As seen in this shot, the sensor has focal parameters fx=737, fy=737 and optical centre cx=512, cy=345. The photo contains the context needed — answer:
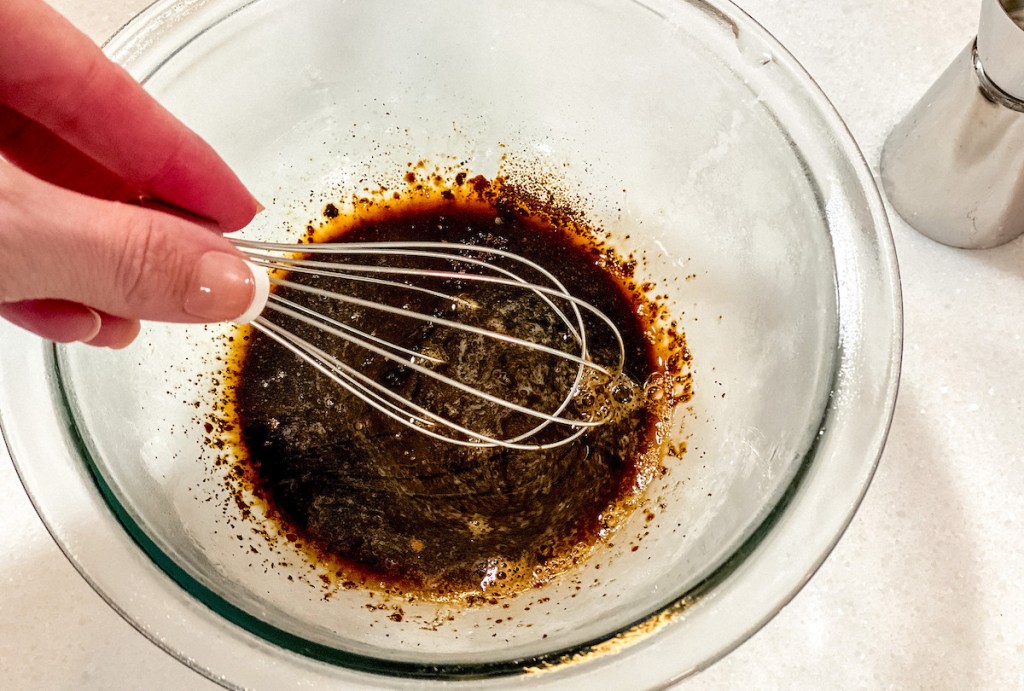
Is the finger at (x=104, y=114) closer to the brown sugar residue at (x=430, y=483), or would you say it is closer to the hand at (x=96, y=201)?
the hand at (x=96, y=201)

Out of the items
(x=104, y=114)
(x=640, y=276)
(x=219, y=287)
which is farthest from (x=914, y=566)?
(x=104, y=114)

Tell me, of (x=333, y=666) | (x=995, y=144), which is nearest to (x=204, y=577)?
(x=333, y=666)

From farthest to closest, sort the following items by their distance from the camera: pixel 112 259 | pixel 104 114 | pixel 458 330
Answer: pixel 458 330, pixel 104 114, pixel 112 259

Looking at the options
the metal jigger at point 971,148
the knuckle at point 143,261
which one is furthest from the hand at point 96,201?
the metal jigger at point 971,148

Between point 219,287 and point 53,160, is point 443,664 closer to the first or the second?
point 219,287

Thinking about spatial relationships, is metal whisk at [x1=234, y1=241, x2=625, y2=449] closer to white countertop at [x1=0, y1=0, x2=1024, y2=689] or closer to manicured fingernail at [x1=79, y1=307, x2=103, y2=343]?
manicured fingernail at [x1=79, y1=307, x2=103, y2=343]

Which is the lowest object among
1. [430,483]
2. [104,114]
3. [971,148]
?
[430,483]

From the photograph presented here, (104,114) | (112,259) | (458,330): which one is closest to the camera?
(112,259)

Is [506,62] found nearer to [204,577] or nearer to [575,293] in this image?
[575,293]
